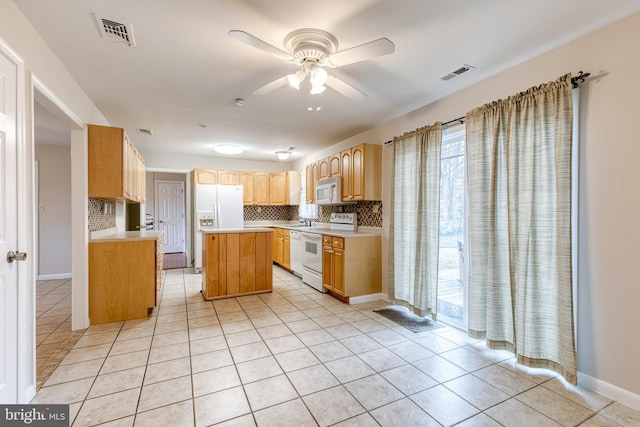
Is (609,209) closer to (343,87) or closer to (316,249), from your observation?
(343,87)

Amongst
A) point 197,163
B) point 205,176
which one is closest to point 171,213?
point 197,163

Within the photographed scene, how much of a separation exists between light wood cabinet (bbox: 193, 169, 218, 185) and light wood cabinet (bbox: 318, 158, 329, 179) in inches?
94.2

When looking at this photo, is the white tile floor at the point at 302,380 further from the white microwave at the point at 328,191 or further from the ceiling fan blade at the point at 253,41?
the ceiling fan blade at the point at 253,41

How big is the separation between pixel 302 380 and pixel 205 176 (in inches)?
194

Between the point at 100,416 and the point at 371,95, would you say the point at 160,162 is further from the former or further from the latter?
the point at 100,416

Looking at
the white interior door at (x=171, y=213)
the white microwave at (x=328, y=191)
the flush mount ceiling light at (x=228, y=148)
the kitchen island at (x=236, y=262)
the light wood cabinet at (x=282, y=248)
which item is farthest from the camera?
the white interior door at (x=171, y=213)

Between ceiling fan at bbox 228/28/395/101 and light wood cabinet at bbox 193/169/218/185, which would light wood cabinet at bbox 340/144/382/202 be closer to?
ceiling fan at bbox 228/28/395/101

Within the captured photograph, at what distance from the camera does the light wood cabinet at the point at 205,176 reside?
5852mm

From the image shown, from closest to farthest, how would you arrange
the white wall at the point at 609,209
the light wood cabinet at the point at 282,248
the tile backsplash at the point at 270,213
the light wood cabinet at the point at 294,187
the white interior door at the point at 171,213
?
the white wall at the point at 609,209 → the light wood cabinet at the point at 282,248 → the light wood cabinet at the point at 294,187 → the tile backsplash at the point at 270,213 → the white interior door at the point at 171,213

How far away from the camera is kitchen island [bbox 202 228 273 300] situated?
12.9 feet

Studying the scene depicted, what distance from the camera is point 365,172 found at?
3.97 metres

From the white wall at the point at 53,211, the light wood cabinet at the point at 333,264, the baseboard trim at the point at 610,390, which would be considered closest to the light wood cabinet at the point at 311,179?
the light wood cabinet at the point at 333,264

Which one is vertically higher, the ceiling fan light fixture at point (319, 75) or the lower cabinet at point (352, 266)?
the ceiling fan light fixture at point (319, 75)

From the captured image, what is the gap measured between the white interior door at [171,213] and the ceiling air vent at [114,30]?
7175 millimetres
